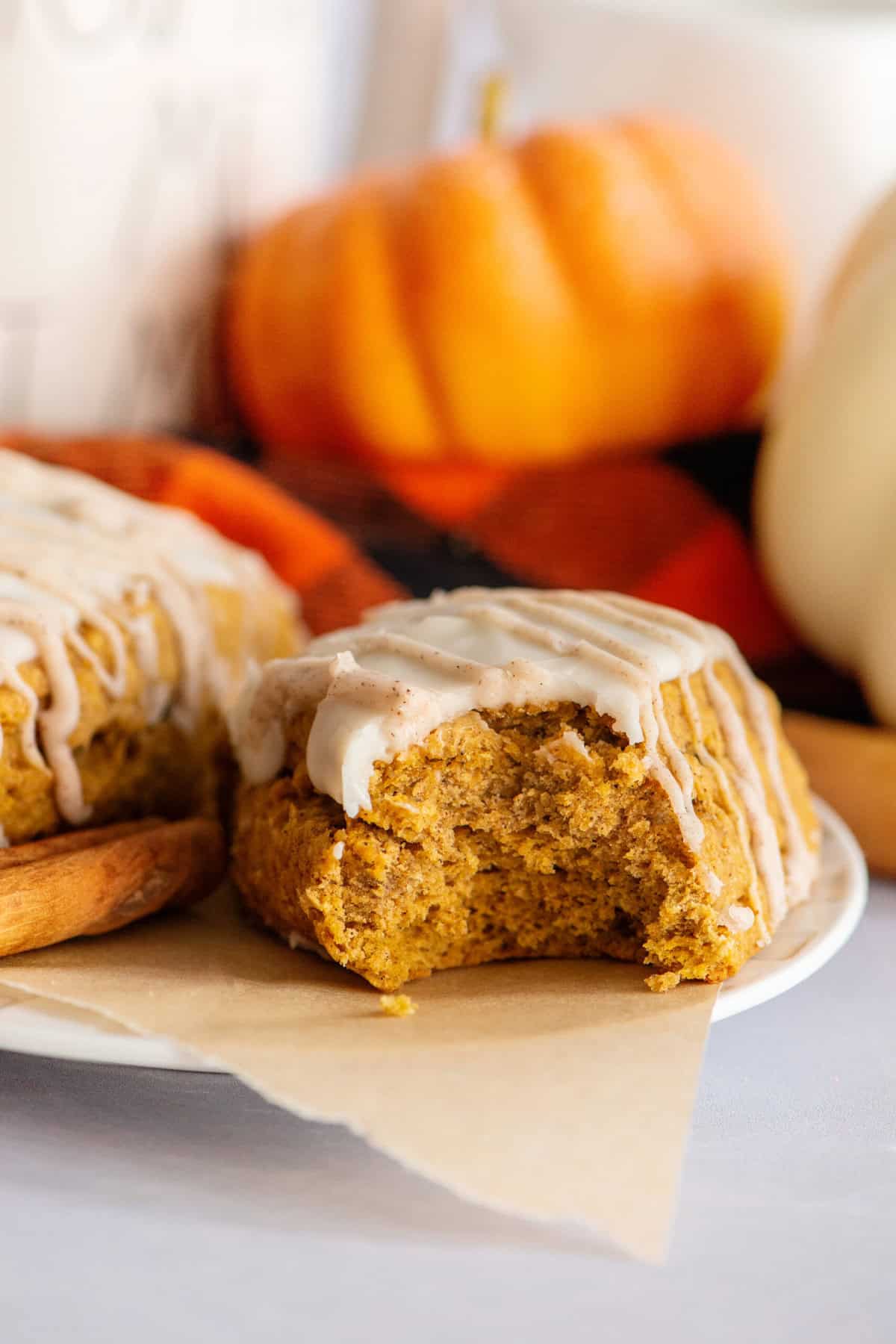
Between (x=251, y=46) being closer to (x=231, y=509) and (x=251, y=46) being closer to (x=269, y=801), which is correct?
(x=231, y=509)

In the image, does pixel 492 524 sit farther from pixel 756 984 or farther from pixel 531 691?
pixel 756 984

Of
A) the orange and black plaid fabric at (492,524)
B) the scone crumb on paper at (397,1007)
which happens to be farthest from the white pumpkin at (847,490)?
the scone crumb on paper at (397,1007)

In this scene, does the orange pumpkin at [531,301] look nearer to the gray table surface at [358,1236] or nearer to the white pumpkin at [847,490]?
the white pumpkin at [847,490]

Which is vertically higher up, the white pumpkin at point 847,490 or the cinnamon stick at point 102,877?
the white pumpkin at point 847,490

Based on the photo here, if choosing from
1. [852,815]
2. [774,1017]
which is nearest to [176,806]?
[774,1017]

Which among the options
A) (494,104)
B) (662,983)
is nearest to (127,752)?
(662,983)

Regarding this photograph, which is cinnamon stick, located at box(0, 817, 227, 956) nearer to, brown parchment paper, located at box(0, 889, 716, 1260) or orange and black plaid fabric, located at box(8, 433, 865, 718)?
brown parchment paper, located at box(0, 889, 716, 1260)
